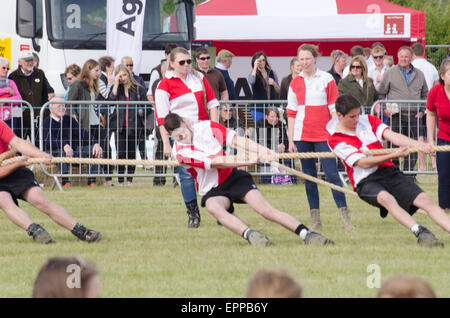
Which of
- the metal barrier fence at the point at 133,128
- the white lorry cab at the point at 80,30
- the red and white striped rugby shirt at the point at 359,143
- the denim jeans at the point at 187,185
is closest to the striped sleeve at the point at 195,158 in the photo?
the red and white striped rugby shirt at the point at 359,143

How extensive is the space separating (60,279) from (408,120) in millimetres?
11012

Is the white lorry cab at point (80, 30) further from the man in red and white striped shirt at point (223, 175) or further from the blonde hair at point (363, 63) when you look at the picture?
the man in red and white striped shirt at point (223, 175)

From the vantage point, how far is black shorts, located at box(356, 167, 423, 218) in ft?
25.6

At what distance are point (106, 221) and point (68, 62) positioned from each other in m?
6.28

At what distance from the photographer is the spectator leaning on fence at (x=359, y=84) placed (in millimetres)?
13156

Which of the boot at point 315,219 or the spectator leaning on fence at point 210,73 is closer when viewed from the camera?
the boot at point 315,219

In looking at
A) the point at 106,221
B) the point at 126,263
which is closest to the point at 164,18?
the point at 106,221

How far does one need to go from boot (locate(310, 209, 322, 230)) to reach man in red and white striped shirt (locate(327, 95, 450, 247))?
3.59 ft

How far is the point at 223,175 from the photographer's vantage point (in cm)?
806

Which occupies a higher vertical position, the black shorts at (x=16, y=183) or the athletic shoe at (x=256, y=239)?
the black shorts at (x=16, y=183)

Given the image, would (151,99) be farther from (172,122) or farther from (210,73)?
(172,122)

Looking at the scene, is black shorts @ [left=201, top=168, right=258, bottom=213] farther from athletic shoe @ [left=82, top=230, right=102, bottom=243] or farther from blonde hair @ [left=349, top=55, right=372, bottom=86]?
blonde hair @ [left=349, top=55, right=372, bottom=86]

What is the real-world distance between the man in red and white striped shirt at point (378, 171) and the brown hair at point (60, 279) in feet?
16.1
